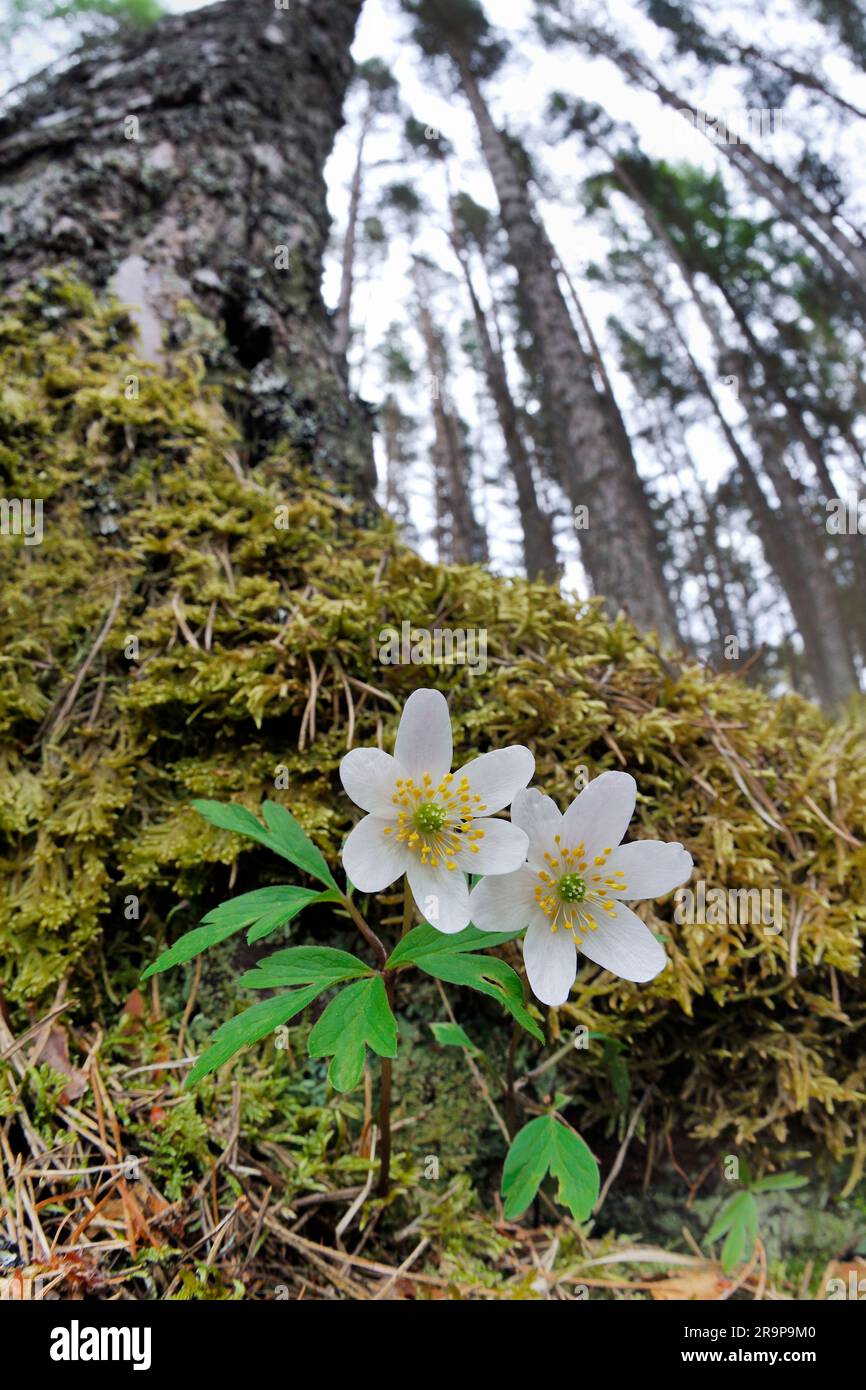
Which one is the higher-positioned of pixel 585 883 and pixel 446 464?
pixel 446 464

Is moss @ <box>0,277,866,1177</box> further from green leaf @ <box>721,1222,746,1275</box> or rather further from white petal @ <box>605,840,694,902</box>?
white petal @ <box>605,840,694,902</box>

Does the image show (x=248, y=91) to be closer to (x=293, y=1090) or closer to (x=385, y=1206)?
(x=293, y=1090)

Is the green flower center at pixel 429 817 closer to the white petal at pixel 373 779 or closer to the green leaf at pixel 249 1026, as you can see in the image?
the white petal at pixel 373 779

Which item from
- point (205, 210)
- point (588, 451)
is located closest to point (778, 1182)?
point (205, 210)

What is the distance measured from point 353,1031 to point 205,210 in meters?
3.20

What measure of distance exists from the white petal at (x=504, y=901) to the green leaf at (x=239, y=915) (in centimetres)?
24

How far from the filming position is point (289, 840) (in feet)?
3.63

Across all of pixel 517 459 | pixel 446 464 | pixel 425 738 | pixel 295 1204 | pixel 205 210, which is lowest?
pixel 295 1204

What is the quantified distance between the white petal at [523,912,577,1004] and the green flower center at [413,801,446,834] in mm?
201

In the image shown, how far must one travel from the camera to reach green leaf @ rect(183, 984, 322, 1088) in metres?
0.83

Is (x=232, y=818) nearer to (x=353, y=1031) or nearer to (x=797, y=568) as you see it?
(x=353, y=1031)

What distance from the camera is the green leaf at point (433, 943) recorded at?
0.95 meters
